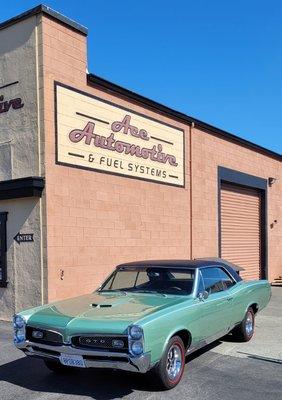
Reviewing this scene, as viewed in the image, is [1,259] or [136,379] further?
[1,259]

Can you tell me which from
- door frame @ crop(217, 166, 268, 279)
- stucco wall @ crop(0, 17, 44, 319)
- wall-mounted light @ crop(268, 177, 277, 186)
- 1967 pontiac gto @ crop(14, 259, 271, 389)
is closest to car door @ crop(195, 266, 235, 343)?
1967 pontiac gto @ crop(14, 259, 271, 389)

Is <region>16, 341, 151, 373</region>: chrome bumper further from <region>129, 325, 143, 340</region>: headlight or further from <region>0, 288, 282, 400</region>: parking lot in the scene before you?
<region>0, 288, 282, 400</region>: parking lot

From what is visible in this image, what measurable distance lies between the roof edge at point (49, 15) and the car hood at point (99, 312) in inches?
258

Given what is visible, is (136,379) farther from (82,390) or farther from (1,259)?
(1,259)

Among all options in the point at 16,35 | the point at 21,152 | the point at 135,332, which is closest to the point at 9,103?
the point at 21,152

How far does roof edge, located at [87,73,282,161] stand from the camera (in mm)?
11867

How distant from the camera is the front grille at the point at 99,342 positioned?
5275mm

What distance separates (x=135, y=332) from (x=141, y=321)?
168 millimetres

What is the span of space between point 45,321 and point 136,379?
1282mm

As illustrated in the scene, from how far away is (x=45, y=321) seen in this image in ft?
19.2

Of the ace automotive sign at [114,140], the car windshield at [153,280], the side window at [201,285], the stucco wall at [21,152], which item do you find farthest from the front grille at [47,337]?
the ace automotive sign at [114,140]

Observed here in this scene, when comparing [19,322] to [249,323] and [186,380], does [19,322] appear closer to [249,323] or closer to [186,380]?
[186,380]

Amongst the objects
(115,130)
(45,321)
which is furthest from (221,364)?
(115,130)

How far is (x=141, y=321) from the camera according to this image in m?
5.36
